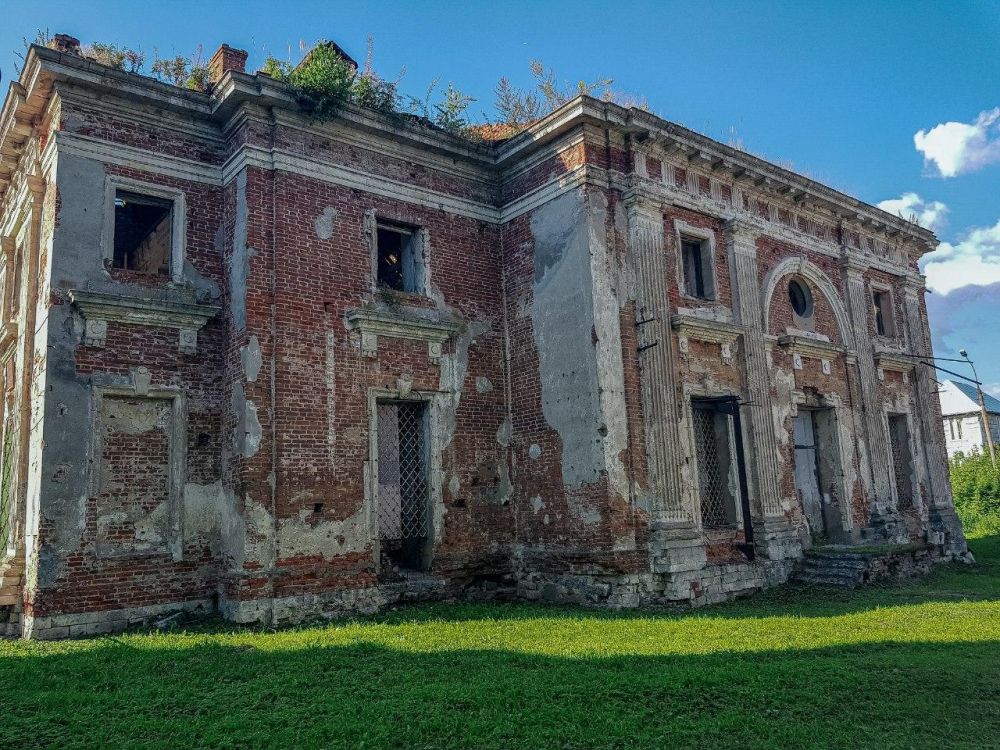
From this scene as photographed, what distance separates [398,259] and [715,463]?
6042 mm

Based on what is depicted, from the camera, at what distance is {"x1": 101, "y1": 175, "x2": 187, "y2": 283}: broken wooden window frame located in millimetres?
10047

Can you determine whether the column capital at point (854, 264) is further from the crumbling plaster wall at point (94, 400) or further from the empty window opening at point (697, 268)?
the crumbling plaster wall at point (94, 400)

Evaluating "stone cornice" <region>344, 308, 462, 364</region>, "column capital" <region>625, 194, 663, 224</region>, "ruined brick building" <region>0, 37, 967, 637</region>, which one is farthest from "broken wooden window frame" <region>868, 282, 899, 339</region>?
"stone cornice" <region>344, 308, 462, 364</region>

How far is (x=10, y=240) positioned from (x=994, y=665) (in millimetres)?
14206

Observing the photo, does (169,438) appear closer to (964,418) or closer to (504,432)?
(504,432)

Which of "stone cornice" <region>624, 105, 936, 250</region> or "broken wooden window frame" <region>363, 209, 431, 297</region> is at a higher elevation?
"stone cornice" <region>624, 105, 936, 250</region>

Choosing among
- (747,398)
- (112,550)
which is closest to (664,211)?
(747,398)

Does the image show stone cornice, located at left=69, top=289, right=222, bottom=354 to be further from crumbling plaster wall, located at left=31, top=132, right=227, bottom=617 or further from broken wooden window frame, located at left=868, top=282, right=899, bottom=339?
broken wooden window frame, located at left=868, top=282, right=899, bottom=339

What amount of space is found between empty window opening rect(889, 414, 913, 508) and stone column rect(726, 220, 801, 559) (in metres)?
5.23

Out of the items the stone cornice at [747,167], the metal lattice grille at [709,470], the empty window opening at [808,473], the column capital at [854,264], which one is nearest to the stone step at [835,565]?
the empty window opening at [808,473]

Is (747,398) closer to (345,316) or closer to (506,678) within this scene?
(345,316)

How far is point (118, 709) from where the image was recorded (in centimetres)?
593

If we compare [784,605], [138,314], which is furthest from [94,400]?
[784,605]

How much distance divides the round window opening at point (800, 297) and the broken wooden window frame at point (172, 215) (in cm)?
1084
